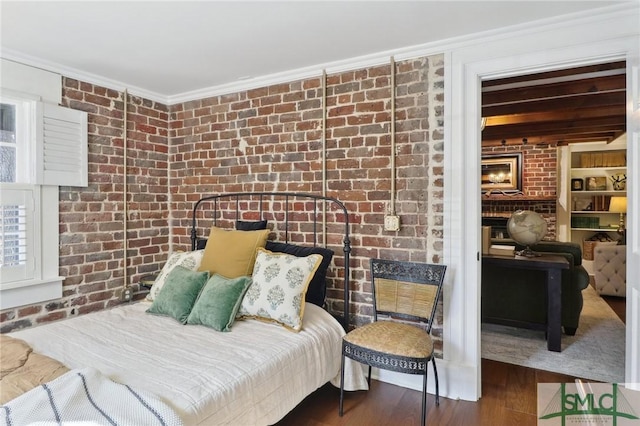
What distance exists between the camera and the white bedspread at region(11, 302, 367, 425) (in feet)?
5.38

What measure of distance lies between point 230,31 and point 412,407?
2658mm

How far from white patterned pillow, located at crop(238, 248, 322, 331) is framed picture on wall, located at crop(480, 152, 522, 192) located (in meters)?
5.81

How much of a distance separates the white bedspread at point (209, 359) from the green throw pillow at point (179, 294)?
7cm

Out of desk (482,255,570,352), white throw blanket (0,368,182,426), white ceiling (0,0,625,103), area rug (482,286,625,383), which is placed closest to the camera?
white throw blanket (0,368,182,426)

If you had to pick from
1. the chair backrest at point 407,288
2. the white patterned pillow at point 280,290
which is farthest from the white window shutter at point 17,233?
the chair backrest at point 407,288

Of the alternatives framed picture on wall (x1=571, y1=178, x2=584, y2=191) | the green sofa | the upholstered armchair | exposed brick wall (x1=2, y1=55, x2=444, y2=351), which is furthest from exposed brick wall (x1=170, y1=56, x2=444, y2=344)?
framed picture on wall (x1=571, y1=178, x2=584, y2=191)

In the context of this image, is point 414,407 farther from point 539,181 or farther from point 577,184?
point 577,184

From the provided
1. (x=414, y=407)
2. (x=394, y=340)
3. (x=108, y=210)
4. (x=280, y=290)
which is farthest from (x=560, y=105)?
(x=108, y=210)

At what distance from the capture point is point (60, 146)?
2.97 meters

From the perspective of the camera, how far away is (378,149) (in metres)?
2.82

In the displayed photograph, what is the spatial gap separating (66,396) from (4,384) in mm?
391

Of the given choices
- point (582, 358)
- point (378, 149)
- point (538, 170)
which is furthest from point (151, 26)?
point (538, 170)

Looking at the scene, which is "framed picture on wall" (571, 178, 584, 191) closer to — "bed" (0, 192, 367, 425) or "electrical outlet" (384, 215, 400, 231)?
"electrical outlet" (384, 215, 400, 231)

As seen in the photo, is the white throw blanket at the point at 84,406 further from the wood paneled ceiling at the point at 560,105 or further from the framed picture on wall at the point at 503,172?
the framed picture on wall at the point at 503,172
